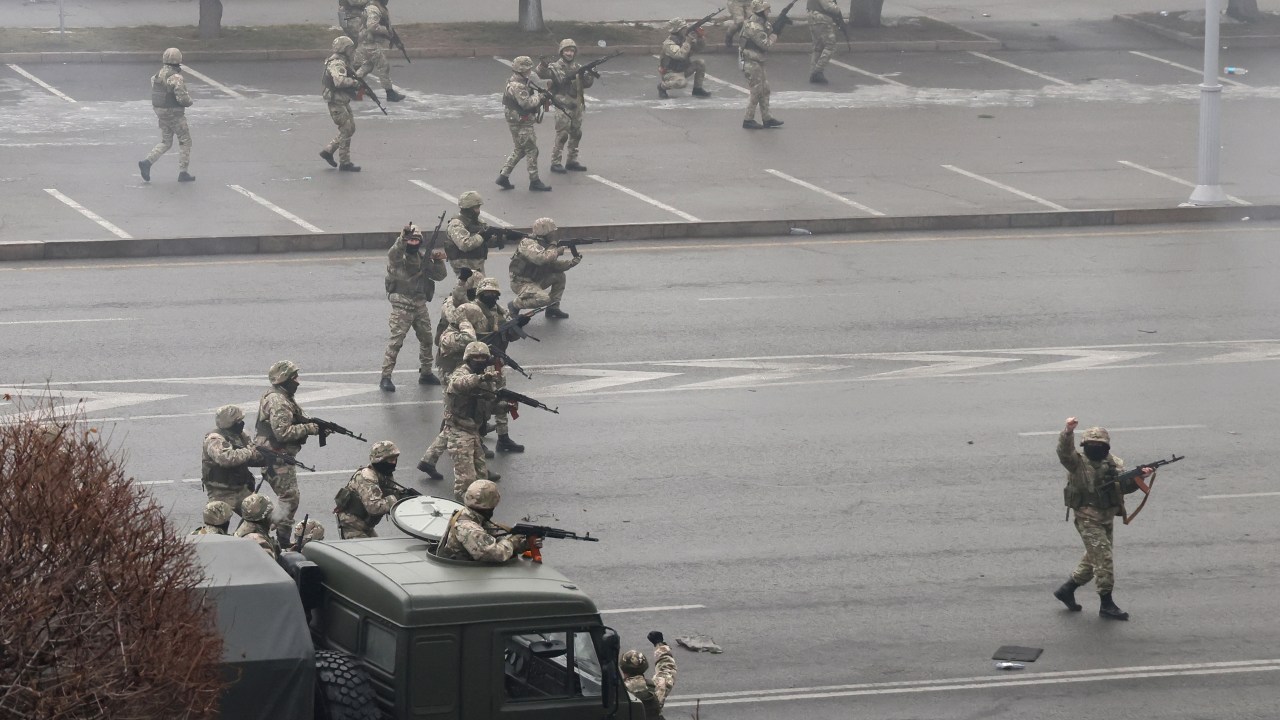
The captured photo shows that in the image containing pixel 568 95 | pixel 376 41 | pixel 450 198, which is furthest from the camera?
pixel 376 41

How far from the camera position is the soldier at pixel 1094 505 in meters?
12.3

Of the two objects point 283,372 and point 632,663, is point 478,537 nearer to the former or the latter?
point 632,663

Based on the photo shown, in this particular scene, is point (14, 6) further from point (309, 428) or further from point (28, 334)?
point (309, 428)

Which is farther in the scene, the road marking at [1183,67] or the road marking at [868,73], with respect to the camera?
the road marking at [1183,67]

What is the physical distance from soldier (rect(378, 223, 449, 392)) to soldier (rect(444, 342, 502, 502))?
293cm

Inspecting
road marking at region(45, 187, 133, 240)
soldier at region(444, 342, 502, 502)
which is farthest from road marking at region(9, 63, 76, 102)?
soldier at region(444, 342, 502, 502)

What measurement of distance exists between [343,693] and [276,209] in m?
16.8

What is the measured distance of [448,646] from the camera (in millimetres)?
8219

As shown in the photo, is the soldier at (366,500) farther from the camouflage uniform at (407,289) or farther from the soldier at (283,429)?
the camouflage uniform at (407,289)

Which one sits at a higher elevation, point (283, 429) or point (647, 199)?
point (647, 199)

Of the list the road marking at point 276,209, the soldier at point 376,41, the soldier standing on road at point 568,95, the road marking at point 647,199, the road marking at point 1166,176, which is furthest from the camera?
the soldier at point 376,41

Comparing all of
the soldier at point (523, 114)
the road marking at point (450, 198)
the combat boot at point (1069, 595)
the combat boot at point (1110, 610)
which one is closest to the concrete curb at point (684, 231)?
the road marking at point (450, 198)

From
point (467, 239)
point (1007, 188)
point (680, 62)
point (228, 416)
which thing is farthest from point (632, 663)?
point (680, 62)

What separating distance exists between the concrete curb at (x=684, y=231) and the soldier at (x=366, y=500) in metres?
11.0
